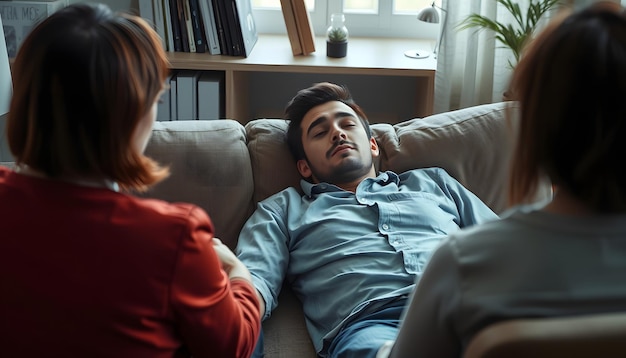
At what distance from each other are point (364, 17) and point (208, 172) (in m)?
1.48

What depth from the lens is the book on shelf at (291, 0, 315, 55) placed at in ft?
9.17

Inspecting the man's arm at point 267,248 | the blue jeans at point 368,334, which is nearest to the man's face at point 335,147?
the man's arm at point 267,248

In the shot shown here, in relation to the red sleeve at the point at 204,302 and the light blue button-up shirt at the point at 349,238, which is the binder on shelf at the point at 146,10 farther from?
the red sleeve at the point at 204,302

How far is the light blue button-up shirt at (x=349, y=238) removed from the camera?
1713mm

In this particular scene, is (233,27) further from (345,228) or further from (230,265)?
(230,265)

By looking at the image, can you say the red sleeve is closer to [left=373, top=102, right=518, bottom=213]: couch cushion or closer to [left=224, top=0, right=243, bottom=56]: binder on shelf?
[left=373, top=102, right=518, bottom=213]: couch cushion

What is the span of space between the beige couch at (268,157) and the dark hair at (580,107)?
98 cm

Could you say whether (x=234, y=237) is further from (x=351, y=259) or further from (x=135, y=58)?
(x=135, y=58)

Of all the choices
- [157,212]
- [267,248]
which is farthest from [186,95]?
[157,212]

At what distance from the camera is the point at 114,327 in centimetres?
106

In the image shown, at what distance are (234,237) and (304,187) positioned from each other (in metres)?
0.23

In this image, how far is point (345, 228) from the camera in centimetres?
184

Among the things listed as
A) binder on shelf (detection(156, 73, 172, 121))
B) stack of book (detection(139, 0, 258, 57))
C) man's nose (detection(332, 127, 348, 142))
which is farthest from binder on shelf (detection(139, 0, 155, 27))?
man's nose (detection(332, 127, 348, 142))

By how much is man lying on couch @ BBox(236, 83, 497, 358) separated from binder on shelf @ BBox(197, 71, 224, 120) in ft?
2.39
